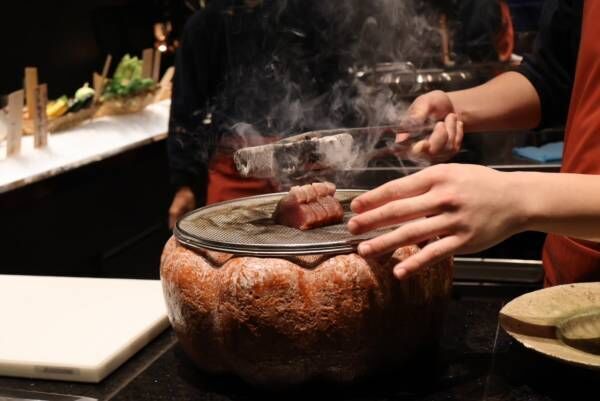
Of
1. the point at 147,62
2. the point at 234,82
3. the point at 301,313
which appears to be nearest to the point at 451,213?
the point at 301,313

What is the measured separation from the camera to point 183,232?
1.68 m

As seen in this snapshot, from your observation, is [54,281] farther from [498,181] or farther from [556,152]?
[556,152]

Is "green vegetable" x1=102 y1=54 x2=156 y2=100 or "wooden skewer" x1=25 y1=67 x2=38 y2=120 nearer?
"wooden skewer" x1=25 y1=67 x2=38 y2=120

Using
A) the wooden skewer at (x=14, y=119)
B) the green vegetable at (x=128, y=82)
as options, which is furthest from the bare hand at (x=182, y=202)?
the green vegetable at (x=128, y=82)

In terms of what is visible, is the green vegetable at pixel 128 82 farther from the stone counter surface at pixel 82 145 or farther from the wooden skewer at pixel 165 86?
the wooden skewer at pixel 165 86

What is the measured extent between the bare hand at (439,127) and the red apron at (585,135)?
29 centimetres

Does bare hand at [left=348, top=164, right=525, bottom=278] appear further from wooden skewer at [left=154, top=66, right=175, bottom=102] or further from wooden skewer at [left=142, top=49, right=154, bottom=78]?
wooden skewer at [left=154, top=66, right=175, bottom=102]

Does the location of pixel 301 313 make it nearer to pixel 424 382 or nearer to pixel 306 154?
pixel 424 382

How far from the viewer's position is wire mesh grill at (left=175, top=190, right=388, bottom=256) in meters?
1.52

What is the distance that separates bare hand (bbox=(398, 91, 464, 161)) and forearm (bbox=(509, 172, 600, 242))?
2.10ft

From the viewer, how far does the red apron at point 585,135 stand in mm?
1860

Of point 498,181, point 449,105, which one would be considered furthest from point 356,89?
point 498,181

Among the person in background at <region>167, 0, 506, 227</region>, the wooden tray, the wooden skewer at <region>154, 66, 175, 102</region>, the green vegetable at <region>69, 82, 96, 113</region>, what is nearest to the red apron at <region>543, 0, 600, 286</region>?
the wooden tray

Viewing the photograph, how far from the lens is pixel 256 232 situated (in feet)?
5.51
